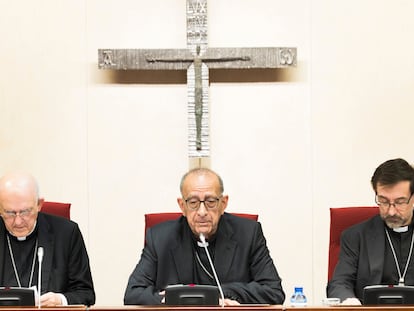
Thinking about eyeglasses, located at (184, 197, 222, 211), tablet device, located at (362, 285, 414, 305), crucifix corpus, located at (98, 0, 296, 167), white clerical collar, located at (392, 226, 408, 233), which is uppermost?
crucifix corpus, located at (98, 0, 296, 167)

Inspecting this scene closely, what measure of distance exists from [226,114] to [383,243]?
4.81 feet

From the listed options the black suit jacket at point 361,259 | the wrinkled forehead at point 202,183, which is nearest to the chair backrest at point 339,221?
the black suit jacket at point 361,259

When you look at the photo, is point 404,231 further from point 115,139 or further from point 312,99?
point 115,139

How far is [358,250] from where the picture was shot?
4.27 meters

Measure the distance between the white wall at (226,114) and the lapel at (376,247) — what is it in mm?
1009

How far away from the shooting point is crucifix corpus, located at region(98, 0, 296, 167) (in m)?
5.17

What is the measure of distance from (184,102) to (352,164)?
1098 mm

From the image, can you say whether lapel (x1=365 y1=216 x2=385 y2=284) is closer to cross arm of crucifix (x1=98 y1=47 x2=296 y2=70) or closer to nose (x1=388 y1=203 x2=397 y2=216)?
nose (x1=388 y1=203 x2=397 y2=216)

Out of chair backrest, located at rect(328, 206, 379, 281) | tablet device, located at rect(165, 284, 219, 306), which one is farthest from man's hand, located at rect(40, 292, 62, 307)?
chair backrest, located at rect(328, 206, 379, 281)

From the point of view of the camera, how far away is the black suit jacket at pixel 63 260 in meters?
4.15

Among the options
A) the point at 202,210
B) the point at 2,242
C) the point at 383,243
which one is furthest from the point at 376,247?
the point at 2,242

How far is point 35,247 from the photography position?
14.2 feet

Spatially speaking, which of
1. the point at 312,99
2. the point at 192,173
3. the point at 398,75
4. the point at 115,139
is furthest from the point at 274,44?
the point at 192,173

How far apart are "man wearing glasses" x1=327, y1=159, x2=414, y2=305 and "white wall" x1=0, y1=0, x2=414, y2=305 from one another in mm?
1013
